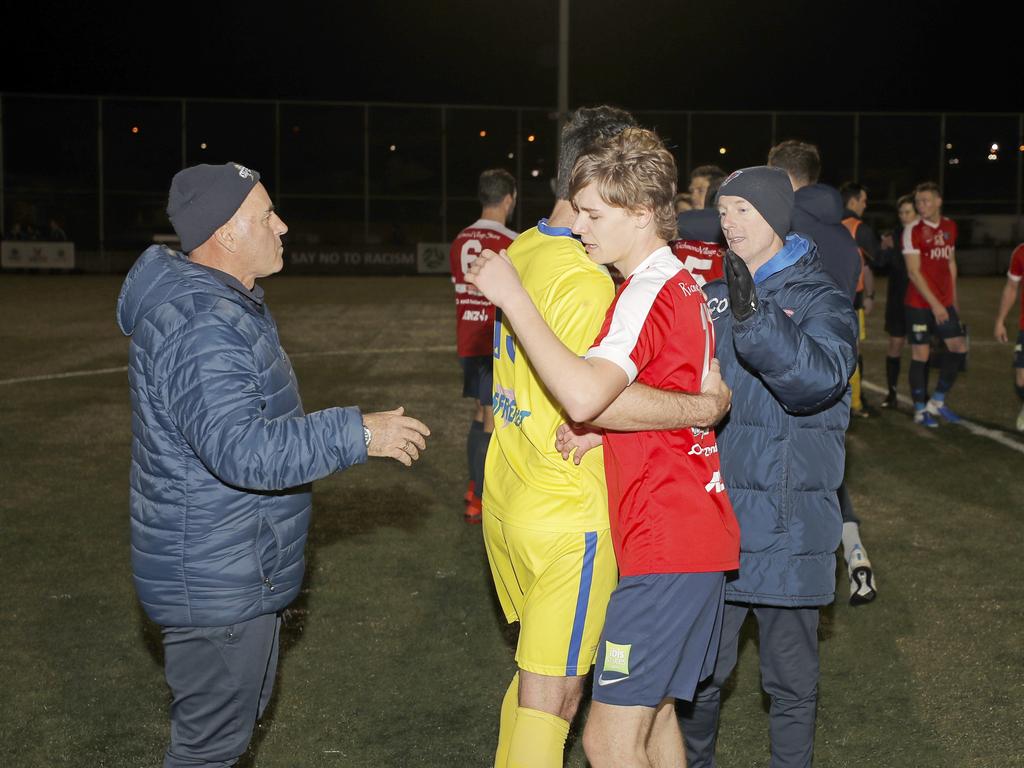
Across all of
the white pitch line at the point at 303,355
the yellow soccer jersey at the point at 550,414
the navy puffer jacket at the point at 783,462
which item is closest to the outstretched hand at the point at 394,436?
the yellow soccer jersey at the point at 550,414

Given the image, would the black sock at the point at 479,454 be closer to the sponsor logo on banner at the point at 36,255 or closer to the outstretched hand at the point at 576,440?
the outstretched hand at the point at 576,440

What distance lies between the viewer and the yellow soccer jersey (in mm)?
3209

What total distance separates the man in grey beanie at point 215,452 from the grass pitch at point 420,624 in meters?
1.29

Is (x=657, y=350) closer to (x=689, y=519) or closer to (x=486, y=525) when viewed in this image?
(x=689, y=519)

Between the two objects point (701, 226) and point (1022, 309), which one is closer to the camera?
point (701, 226)

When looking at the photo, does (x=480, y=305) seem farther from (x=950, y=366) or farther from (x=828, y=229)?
(x=950, y=366)

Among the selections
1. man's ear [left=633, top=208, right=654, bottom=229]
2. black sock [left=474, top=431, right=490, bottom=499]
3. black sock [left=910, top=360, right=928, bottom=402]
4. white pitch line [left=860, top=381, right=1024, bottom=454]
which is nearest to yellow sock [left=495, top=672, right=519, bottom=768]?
man's ear [left=633, top=208, right=654, bottom=229]

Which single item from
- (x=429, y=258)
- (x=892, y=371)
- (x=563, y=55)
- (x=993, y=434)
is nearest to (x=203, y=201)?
(x=993, y=434)

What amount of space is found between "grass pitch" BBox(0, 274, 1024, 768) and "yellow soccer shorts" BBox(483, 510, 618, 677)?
4.01 ft

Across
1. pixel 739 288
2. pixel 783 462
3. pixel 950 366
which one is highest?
pixel 739 288

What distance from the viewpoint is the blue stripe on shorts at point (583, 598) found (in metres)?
3.23

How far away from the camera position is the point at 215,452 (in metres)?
2.91

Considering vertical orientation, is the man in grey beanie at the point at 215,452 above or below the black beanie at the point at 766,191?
below

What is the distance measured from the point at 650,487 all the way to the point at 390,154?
3713 cm
